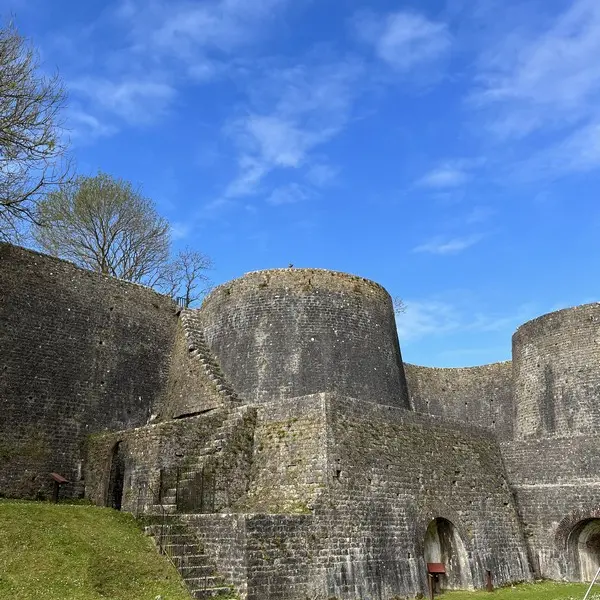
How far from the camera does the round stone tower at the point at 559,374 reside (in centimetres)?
2508

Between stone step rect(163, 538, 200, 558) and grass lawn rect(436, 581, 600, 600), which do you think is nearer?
stone step rect(163, 538, 200, 558)

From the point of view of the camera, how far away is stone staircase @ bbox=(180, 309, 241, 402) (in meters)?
19.5

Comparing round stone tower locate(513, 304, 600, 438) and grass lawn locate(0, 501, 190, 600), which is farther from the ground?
Result: round stone tower locate(513, 304, 600, 438)

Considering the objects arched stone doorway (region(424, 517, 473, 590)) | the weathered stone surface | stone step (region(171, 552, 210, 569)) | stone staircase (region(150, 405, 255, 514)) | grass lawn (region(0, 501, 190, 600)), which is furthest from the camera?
the weathered stone surface

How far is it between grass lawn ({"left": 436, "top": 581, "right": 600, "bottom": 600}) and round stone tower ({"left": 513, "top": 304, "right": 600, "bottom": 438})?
8506 millimetres

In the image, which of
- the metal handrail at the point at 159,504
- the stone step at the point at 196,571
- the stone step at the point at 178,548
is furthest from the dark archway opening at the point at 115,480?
the stone step at the point at 196,571

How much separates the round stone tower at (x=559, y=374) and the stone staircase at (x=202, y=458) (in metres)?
15.5

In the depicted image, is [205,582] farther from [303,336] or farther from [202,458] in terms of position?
[303,336]

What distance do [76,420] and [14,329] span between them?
3.31 metres

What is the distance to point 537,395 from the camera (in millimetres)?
27078

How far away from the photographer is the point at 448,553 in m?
17.1

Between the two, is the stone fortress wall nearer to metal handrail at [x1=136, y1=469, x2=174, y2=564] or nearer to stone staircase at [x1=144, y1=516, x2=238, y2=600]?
metal handrail at [x1=136, y1=469, x2=174, y2=564]

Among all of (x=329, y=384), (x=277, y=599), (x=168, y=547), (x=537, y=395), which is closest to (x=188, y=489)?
(x=168, y=547)

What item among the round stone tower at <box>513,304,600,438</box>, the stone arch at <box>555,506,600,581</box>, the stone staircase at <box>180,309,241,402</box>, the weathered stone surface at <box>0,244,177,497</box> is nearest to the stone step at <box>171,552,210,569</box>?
the stone staircase at <box>180,309,241,402</box>
